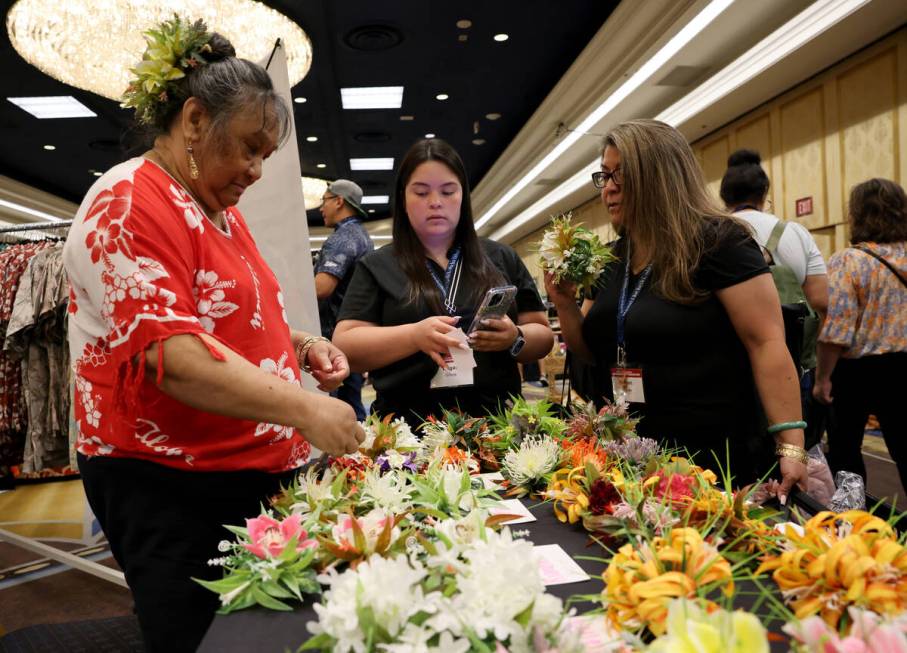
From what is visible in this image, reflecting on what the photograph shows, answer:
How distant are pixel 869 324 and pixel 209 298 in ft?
9.99

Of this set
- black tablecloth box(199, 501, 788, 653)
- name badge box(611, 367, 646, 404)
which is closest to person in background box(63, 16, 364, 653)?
black tablecloth box(199, 501, 788, 653)

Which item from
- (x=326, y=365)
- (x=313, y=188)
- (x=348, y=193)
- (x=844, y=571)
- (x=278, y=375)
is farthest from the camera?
(x=313, y=188)

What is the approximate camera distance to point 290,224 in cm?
231

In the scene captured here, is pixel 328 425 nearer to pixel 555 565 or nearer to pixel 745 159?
pixel 555 565

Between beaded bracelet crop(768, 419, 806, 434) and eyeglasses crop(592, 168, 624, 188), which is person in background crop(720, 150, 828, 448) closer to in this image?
eyeglasses crop(592, 168, 624, 188)

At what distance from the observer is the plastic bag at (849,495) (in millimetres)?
1416

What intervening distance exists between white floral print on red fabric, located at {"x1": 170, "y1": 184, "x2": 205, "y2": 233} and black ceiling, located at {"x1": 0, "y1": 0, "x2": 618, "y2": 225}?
3736 mm

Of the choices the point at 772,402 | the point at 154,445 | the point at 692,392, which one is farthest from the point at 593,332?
the point at 154,445

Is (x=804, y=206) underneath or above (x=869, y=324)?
above

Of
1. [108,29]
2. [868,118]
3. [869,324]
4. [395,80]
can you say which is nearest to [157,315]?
[869,324]

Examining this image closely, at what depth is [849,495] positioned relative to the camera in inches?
56.5

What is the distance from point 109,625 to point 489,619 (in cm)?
260

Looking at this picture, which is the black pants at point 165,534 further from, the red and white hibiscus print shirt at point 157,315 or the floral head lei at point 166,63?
the floral head lei at point 166,63

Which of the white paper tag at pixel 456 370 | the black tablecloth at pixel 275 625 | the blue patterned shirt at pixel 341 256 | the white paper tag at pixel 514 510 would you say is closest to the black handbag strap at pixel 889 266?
the white paper tag at pixel 456 370
